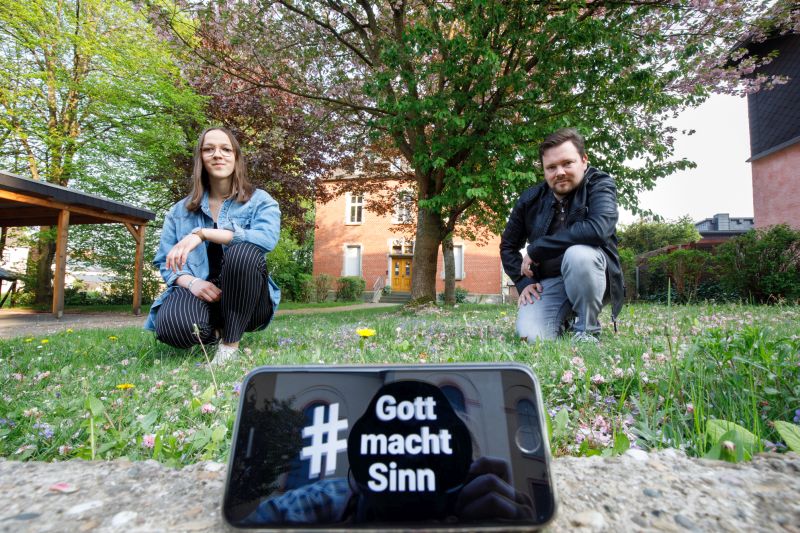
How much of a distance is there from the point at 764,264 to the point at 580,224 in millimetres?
7363

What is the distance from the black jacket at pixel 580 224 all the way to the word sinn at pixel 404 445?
86.5 inches

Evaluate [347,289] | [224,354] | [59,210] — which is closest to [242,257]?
[224,354]

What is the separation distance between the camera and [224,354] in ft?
7.36

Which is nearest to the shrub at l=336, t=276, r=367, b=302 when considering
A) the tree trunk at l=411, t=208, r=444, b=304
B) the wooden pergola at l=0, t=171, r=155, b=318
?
the wooden pergola at l=0, t=171, r=155, b=318

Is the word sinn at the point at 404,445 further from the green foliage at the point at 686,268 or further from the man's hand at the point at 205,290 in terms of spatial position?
the green foliage at the point at 686,268

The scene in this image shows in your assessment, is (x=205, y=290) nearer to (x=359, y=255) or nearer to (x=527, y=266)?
(x=527, y=266)

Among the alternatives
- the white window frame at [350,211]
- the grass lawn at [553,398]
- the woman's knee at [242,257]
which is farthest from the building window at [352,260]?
the grass lawn at [553,398]

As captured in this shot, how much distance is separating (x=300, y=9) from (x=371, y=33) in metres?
1.39

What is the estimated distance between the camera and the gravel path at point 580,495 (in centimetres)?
55

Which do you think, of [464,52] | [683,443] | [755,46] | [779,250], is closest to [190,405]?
[683,443]

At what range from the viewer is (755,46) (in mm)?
13578

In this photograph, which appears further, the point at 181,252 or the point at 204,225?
the point at 204,225

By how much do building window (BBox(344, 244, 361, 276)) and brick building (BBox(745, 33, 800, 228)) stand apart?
60.0ft

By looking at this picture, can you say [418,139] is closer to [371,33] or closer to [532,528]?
[371,33]
